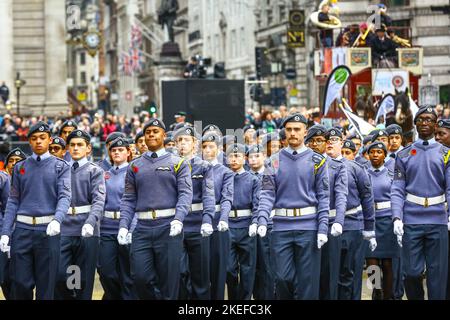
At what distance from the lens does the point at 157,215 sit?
14.8 m

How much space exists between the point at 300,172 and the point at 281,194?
0.30 m

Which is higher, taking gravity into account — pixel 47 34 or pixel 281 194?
pixel 47 34

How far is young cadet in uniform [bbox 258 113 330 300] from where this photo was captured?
47.1 feet

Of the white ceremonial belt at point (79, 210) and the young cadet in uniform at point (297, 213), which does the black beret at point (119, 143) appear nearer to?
the white ceremonial belt at point (79, 210)

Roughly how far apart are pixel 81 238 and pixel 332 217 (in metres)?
2.81

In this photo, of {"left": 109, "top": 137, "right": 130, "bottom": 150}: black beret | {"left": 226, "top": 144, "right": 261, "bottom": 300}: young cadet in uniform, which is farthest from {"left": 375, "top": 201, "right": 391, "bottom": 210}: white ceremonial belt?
{"left": 109, "top": 137, "right": 130, "bottom": 150}: black beret

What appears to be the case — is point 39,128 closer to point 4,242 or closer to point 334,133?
point 4,242

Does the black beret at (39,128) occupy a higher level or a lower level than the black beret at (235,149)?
higher

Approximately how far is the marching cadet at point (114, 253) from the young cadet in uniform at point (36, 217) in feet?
5.31

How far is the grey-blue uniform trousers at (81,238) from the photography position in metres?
16.1

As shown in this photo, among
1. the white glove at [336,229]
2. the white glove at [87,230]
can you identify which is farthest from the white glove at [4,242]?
the white glove at [336,229]

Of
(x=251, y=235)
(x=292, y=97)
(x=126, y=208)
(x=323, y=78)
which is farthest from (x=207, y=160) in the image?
(x=292, y=97)

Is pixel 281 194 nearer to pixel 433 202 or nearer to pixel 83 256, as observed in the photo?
pixel 433 202

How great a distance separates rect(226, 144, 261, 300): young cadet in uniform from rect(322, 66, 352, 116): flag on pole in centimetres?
1166
